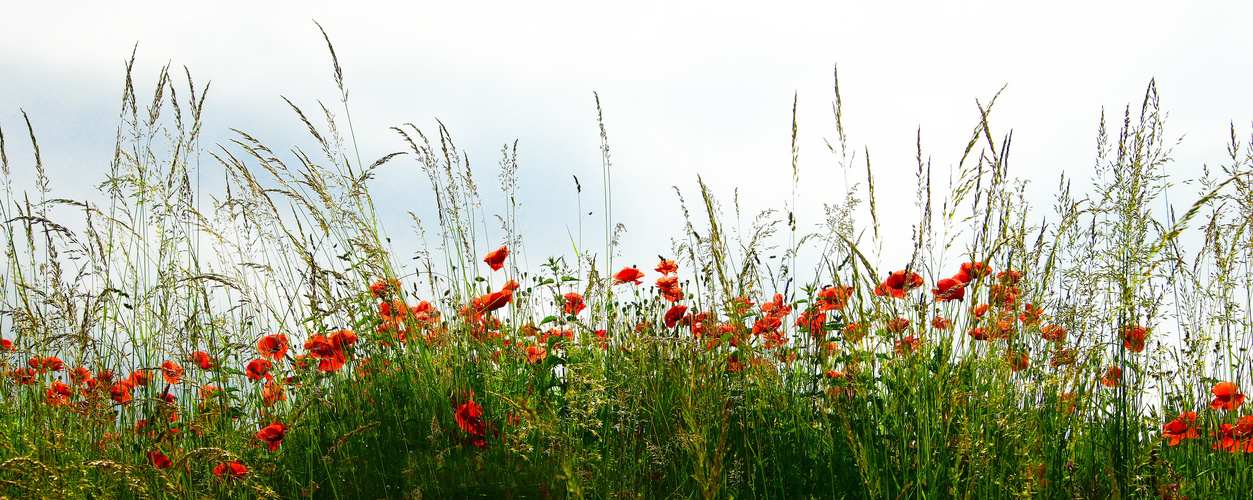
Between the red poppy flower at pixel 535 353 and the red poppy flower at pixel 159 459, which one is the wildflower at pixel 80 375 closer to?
the red poppy flower at pixel 159 459

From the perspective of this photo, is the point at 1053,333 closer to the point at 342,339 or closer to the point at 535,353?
the point at 535,353

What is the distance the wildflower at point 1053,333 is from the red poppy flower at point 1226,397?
1.59 feet

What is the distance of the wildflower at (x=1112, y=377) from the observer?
2.04m

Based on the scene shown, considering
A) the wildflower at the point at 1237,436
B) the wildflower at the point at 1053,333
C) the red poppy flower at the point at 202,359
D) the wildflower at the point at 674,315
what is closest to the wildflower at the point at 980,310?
the wildflower at the point at 1053,333

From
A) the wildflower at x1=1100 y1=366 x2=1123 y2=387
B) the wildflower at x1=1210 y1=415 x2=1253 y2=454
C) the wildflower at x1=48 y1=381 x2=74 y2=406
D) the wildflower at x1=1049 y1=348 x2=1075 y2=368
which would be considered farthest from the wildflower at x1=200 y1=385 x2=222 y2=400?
the wildflower at x1=1210 y1=415 x2=1253 y2=454

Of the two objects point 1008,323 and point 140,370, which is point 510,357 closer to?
point 140,370

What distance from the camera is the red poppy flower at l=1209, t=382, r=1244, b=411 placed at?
7.32 feet

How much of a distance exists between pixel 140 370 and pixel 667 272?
6.49ft

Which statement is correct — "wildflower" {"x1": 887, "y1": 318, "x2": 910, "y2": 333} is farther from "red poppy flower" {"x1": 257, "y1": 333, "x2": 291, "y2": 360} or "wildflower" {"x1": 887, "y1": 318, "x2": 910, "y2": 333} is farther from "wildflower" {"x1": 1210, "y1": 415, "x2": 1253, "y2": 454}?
"red poppy flower" {"x1": 257, "y1": 333, "x2": 291, "y2": 360}

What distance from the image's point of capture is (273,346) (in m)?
2.77

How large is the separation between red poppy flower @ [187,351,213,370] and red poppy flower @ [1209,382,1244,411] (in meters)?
3.11

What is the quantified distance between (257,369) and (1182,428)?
3.03 m

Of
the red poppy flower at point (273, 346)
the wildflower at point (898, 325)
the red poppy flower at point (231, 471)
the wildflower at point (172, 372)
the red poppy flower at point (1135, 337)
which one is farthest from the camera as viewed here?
the red poppy flower at point (273, 346)

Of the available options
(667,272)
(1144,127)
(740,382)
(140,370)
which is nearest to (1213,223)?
(1144,127)
